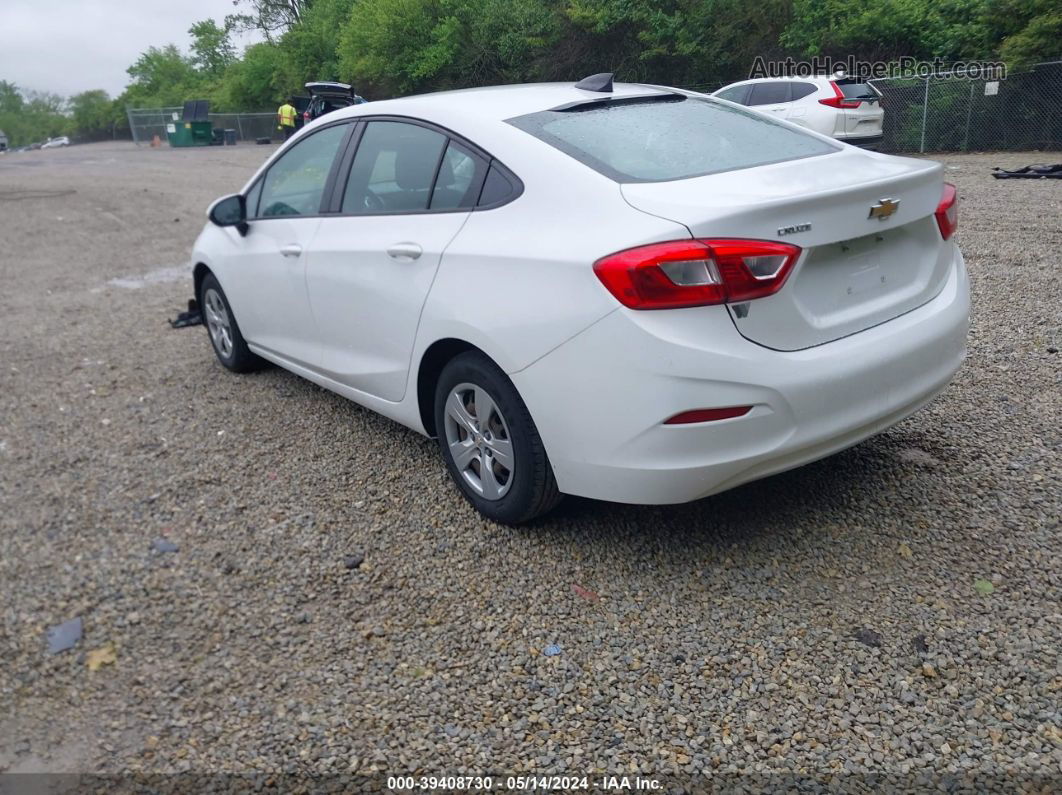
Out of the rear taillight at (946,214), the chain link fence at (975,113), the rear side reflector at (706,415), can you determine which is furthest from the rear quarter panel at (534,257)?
the chain link fence at (975,113)

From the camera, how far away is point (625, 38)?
26.5 m

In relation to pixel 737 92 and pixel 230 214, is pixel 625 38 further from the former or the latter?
pixel 230 214

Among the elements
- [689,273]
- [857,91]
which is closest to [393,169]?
[689,273]

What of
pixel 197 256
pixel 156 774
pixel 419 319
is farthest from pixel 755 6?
pixel 156 774

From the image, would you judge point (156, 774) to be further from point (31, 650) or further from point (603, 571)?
point (603, 571)

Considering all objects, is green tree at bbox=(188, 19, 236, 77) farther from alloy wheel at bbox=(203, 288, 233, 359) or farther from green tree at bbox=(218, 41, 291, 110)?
alloy wheel at bbox=(203, 288, 233, 359)

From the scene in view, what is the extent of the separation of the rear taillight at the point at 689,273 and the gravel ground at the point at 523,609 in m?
1.07

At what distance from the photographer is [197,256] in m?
5.77

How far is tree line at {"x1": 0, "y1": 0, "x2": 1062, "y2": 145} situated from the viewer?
19781mm

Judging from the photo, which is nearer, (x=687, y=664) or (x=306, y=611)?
(x=687, y=664)

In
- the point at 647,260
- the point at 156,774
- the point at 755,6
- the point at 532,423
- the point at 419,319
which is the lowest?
the point at 156,774

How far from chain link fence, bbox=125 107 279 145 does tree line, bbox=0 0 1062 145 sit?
2.89m

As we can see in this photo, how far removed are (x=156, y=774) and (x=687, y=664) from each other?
5.21 feet

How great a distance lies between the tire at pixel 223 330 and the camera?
219 inches
